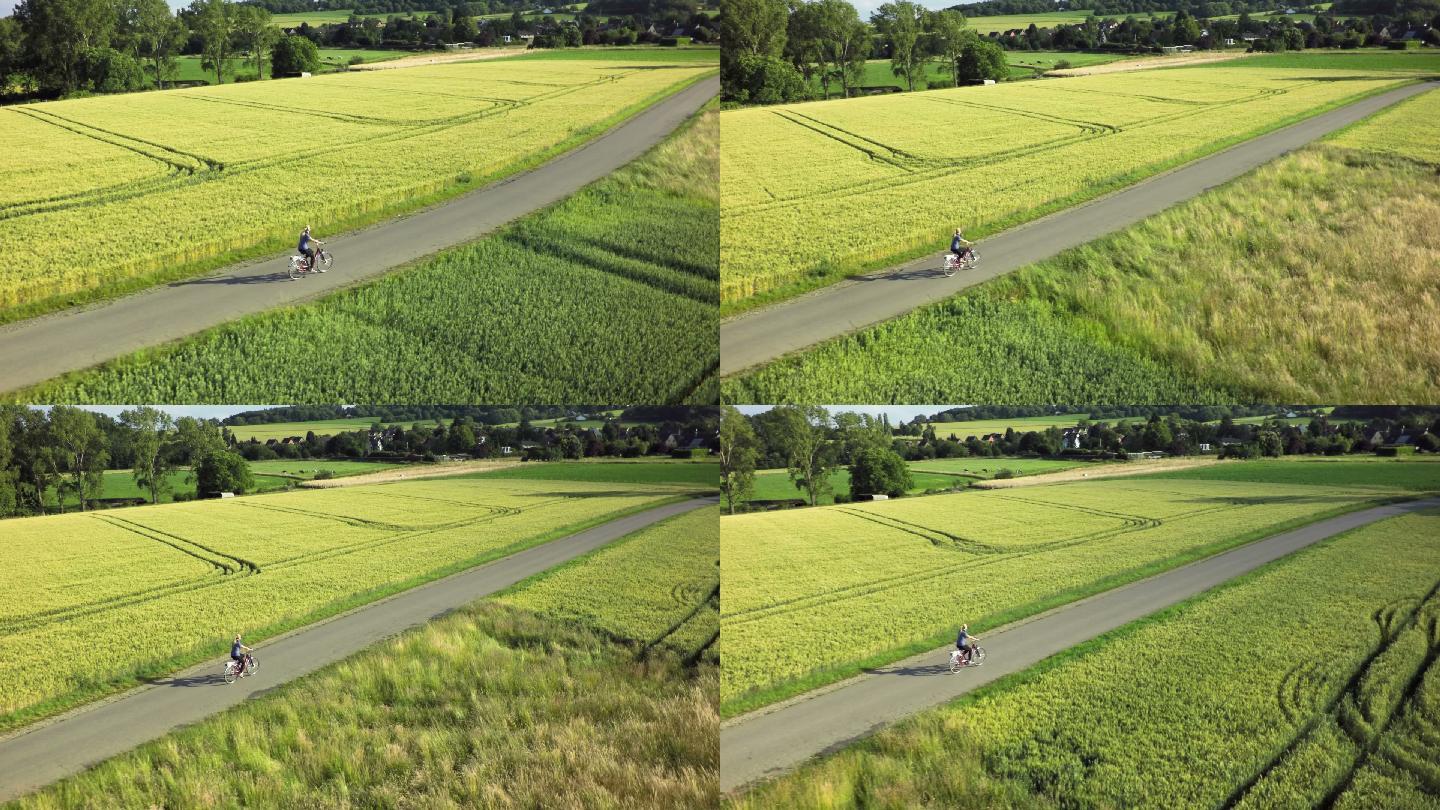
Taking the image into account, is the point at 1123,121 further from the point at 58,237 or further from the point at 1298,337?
the point at 58,237

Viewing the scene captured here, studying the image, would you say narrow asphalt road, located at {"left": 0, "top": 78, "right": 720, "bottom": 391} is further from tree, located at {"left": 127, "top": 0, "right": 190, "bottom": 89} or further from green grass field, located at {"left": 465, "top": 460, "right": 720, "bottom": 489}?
tree, located at {"left": 127, "top": 0, "right": 190, "bottom": 89}

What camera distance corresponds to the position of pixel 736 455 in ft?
36.0

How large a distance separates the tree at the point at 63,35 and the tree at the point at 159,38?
15.8 inches

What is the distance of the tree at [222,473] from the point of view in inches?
Result: 394

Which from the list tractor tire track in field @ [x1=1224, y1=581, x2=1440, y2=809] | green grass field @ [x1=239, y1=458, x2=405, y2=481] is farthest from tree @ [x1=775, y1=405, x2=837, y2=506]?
tractor tire track in field @ [x1=1224, y1=581, x2=1440, y2=809]

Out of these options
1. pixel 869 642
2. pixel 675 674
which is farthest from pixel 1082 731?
pixel 675 674

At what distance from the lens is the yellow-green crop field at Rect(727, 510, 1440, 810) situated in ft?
32.9

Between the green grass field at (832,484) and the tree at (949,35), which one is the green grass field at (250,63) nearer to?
the tree at (949,35)

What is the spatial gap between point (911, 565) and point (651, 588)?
3.14 m

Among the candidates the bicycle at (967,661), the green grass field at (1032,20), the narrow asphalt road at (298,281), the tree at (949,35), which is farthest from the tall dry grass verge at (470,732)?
the green grass field at (1032,20)

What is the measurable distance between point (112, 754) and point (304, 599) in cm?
222

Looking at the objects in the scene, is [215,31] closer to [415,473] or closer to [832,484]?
[415,473]

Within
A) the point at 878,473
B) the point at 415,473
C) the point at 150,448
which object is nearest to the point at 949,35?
the point at 878,473

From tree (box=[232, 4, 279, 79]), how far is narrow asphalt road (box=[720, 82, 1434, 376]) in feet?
38.6
